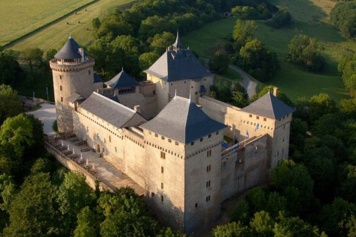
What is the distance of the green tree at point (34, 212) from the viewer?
43.2 m

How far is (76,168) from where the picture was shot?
49.8 metres

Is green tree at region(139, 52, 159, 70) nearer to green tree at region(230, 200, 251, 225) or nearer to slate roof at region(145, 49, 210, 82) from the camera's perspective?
slate roof at region(145, 49, 210, 82)

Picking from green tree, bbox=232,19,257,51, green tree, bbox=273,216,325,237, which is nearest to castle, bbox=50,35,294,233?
green tree, bbox=273,216,325,237

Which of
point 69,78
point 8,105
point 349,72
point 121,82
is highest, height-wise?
point 69,78

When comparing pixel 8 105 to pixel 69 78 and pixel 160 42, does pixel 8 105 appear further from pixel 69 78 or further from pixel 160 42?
pixel 160 42

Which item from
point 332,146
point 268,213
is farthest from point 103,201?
point 332,146

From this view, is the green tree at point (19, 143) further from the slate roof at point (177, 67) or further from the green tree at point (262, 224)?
the green tree at point (262, 224)

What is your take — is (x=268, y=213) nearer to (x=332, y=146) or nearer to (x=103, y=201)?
(x=103, y=201)

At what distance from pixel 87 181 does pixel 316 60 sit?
70.8 meters

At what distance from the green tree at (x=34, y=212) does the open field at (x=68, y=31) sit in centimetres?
4369

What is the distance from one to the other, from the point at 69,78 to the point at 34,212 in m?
18.3

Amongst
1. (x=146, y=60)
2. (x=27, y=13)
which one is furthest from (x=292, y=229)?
(x=27, y=13)

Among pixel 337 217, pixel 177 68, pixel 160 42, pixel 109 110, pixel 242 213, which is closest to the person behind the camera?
pixel 242 213

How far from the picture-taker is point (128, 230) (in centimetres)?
3975
